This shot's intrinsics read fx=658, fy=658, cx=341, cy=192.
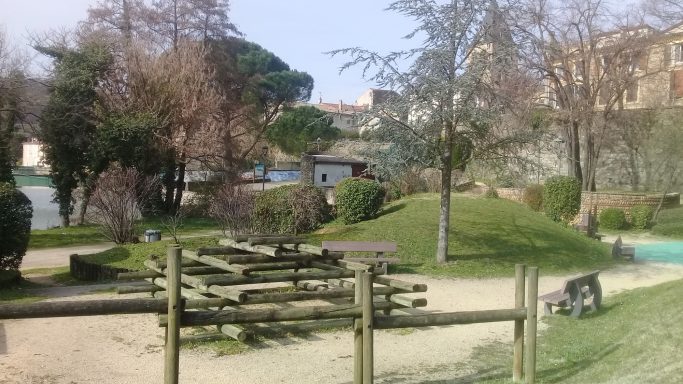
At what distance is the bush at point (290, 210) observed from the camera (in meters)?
18.6

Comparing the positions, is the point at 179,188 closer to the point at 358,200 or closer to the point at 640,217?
the point at 358,200

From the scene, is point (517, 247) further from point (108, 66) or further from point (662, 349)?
point (108, 66)

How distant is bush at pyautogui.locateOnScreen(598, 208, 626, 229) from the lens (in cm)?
2748

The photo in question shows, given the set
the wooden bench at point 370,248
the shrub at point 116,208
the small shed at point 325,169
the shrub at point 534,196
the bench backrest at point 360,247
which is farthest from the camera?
the shrub at point 534,196

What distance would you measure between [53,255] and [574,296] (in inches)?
635

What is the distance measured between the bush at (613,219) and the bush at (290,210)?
44.2ft

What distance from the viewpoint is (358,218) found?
19.8 m

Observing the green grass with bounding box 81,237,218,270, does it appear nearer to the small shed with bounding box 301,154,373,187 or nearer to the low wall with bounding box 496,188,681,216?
the small shed with bounding box 301,154,373,187

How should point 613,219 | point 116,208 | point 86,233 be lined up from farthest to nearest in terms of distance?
point 613,219
point 86,233
point 116,208

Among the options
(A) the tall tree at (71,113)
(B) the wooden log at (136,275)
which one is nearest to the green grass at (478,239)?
(B) the wooden log at (136,275)

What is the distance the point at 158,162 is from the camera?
28.1m

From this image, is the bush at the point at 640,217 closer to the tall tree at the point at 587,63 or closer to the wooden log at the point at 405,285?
the tall tree at the point at 587,63

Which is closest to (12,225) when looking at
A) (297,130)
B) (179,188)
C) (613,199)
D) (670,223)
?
(179,188)

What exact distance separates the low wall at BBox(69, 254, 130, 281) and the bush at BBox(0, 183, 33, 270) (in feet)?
6.02
